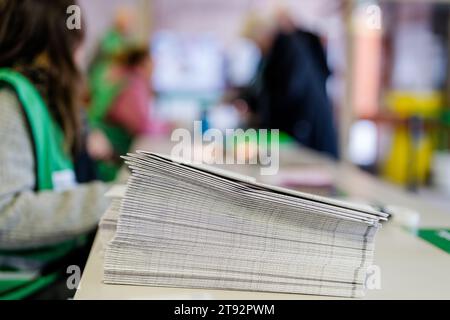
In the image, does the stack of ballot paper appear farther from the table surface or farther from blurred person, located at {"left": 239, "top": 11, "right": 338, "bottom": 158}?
blurred person, located at {"left": 239, "top": 11, "right": 338, "bottom": 158}

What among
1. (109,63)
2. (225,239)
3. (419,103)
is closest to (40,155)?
(225,239)

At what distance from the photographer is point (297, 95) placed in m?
2.94

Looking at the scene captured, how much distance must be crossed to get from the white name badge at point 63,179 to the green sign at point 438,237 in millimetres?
615

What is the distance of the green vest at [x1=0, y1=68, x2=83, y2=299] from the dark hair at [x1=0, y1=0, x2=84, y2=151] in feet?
0.13

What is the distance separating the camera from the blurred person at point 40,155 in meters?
0.93

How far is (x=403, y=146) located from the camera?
4672 mm

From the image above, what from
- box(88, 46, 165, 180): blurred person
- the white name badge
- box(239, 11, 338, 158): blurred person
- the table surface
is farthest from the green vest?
box(239, 11, 338, 158): blurred person

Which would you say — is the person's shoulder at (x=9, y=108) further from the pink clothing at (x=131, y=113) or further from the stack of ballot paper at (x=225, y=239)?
the pink clothing at (x=131, y=113)

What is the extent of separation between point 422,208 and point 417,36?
4.01 metres

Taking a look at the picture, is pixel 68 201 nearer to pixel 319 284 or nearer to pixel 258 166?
pixel 319 284

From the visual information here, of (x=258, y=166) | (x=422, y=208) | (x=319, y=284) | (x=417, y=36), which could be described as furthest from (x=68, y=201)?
(x=417, y=36)

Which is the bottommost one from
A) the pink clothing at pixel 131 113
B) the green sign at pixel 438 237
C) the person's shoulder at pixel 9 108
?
the green sign at pixel 438 237

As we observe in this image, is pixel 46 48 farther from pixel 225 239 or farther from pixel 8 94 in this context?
pixel 225 239

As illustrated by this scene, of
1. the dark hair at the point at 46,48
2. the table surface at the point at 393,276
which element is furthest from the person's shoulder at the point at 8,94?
the table surface at the point at 393,276
